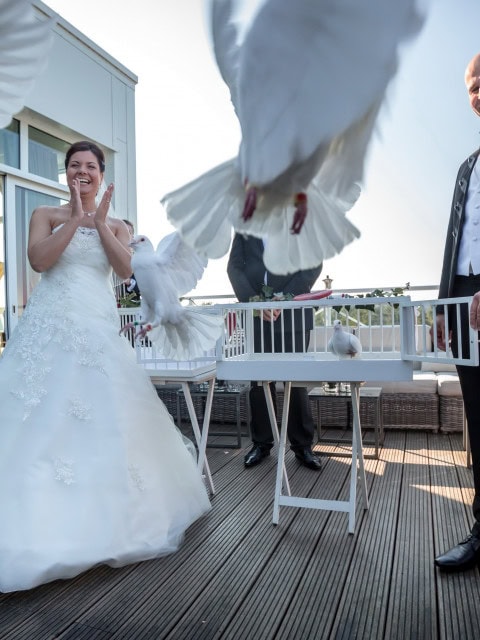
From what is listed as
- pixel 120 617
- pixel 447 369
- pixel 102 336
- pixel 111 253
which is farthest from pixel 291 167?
pixel 447 369

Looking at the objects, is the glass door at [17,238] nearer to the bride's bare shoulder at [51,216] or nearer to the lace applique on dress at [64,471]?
the bride's bare shoulder at [51,216]

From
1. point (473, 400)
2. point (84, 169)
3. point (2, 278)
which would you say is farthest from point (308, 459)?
point (2, 278)

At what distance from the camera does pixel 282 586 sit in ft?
4.24

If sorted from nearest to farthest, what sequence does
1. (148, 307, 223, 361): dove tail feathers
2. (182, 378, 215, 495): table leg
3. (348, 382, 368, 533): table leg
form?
(148, 307, 223, 361): dove tail feathers < (348, 382, 368, 533): table leg < (182, 378, 215, 495): table leg

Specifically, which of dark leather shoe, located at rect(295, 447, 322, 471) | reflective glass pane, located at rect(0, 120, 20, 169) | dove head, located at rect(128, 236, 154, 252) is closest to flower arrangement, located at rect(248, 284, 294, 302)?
dove head, located at rect(128, 236, 154, 252)

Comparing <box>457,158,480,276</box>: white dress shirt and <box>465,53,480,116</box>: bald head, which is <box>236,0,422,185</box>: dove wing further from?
<box>457,158,480,276</box>: white dress shirt

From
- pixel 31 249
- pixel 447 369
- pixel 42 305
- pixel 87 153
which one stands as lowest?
pixel 447 369

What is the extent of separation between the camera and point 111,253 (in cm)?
89

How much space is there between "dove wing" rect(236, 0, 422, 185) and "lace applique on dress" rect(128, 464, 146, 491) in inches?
50.2

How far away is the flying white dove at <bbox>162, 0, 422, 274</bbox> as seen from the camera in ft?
0.97

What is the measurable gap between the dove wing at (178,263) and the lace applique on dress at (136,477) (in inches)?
35.6

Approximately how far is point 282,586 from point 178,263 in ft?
3.33

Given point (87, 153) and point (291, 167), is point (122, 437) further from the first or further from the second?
point (291, 167)

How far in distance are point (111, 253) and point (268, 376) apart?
624 mm
